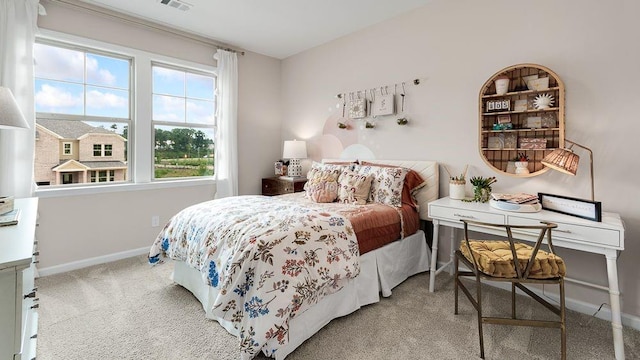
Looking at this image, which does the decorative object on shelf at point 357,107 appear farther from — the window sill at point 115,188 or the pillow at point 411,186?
the window sill at point 115,188

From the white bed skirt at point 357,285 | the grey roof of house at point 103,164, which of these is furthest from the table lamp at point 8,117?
the grey roof of house at point 103,164

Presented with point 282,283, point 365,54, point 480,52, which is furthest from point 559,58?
point 282,283

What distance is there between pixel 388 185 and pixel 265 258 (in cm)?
160

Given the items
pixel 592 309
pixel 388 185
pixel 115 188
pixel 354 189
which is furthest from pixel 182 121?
pixel 592 309

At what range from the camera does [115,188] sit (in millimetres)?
3223

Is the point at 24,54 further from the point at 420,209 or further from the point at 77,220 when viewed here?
the point at 420,209

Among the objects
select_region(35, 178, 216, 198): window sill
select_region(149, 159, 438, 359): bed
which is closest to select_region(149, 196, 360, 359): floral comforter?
select_region(149, 159, 438, 359): bed

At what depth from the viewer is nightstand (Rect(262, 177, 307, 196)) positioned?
4.01 metres

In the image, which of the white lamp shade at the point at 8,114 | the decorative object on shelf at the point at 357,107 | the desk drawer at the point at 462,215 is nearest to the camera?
the white lamp shade at the point at 8,114

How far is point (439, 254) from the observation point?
3.01 meters

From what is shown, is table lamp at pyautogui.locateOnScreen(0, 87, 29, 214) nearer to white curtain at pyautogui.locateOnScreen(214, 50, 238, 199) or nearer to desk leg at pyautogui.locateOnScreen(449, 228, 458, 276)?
white curtain at pyautogui.locateOnScreen(214, 50, 238, 199)

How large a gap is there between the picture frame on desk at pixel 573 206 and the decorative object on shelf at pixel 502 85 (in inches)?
35.7

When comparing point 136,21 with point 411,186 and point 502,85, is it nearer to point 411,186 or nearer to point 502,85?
point 411,186

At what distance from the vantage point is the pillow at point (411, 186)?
2867mm
